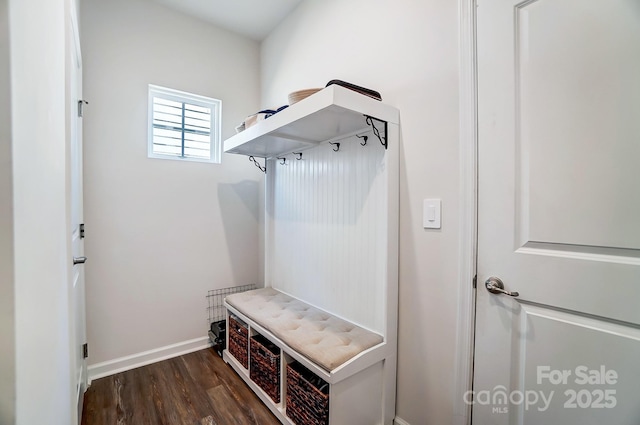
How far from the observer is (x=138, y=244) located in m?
2.20

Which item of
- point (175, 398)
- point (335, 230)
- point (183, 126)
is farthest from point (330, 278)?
point (183, 126)

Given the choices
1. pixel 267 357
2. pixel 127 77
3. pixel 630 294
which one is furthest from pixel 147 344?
pixel 630 294

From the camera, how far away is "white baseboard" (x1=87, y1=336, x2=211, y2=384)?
6.61 ft

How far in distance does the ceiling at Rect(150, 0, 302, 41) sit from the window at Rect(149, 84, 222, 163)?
705 mm

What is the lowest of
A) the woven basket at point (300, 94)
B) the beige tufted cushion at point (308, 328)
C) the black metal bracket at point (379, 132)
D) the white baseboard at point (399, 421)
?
the white baseboard at point (399, 421)

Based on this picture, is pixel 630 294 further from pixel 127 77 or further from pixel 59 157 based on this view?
pixel 127 77

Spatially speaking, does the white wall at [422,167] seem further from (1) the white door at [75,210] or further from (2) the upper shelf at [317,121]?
(1) the white door at [75,210]

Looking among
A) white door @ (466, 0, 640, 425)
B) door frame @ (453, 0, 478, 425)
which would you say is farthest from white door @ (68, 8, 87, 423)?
white door @ (466, 0, 640, 425)

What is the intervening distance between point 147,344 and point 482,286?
253 cm

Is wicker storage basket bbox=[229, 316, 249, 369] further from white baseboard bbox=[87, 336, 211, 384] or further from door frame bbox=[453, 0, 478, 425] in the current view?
door frame bbox=[453, 0, 478, 425]

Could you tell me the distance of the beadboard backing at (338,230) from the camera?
152 centimetres

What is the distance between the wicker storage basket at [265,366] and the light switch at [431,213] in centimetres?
119

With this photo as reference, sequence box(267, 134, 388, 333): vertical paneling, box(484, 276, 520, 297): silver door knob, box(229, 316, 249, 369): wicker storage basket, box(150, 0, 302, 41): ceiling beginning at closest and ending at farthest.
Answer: box(484, 276, 520, 297): silver door knob
box(267, 134, 388, 333): vertical paneling
box(229, 316, 249, 369): wicker storage basket
box(150, 0, 302, 41): ceiling

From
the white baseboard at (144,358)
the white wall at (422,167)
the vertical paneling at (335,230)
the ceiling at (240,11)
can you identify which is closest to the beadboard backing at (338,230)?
the vertical paneling at (335,230)
